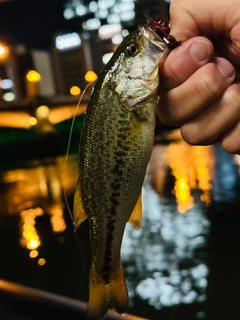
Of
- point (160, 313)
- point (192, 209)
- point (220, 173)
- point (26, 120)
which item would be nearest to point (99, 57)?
point (26, 120)

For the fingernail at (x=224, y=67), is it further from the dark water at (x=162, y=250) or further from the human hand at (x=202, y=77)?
the dark water at (x=162, y=250)

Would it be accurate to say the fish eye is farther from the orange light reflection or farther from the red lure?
the orange light reflection

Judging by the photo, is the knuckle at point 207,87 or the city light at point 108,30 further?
the city light at point 108,30

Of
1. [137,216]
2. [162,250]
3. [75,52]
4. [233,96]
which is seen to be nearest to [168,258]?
[162,250]

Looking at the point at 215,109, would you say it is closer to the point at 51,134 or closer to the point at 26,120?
the point at 51,134

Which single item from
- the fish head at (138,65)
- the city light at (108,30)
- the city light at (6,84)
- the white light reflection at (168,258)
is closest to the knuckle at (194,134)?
the fish head at (138,65)

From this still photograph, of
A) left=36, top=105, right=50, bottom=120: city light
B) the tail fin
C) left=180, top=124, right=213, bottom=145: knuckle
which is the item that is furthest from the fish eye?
left=36, top=105, right=50, bottom=120: city light
